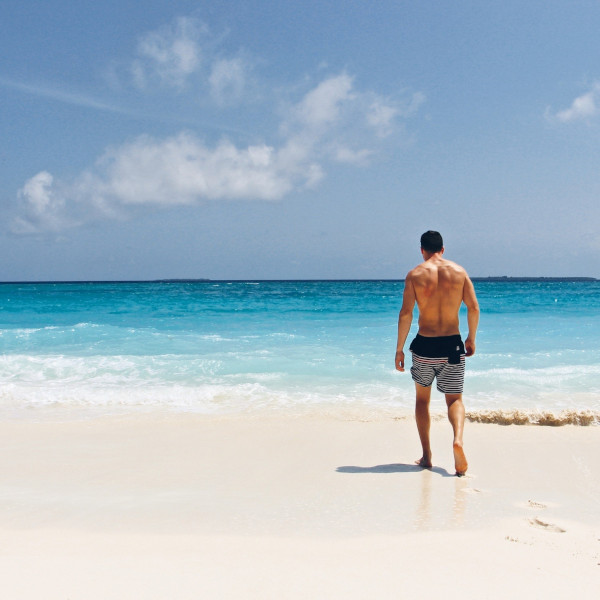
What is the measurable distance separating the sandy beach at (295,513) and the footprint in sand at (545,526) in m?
0.01

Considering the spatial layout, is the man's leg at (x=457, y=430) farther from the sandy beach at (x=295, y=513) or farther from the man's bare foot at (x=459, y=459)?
the sandy beach at (x=295, y=513)

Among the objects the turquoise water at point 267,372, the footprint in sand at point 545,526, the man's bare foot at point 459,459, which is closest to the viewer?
the footprint in sand at point 545,526

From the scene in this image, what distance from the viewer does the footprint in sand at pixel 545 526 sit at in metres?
3.21

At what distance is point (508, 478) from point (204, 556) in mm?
2538

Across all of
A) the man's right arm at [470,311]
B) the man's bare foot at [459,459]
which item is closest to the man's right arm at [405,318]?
the man's right arm at [470,311]

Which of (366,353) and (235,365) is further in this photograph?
(366,353)

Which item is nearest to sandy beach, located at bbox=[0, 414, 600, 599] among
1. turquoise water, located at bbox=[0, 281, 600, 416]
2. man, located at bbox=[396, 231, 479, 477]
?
A: man, located at bbox=[396, 231, 479, 477]

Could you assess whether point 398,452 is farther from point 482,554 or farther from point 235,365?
point 235,365

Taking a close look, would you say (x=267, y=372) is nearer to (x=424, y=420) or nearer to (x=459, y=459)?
(x=424, y=420)

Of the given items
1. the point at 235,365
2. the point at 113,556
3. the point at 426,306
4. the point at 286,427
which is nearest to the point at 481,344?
the point at 235,365

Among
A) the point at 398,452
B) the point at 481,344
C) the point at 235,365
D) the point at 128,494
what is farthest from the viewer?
the point at 481,344

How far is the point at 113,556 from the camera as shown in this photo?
2814 millimetres

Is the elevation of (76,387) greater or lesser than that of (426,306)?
lesser

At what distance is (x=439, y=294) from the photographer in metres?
4.30
